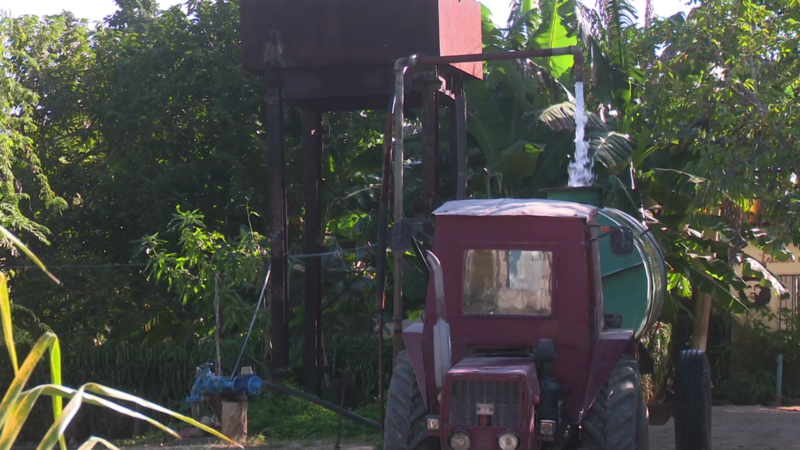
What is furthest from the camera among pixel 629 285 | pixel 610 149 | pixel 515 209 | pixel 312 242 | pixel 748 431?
pixel 610 149

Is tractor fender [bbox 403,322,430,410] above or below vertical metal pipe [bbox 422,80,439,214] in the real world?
below

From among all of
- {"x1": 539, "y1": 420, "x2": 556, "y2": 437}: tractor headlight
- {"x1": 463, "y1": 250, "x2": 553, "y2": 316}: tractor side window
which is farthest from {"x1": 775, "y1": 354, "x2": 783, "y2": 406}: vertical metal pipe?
{"x1": 539, "y1": 420, "x2": 556, "y2": 437}: tractor headlight

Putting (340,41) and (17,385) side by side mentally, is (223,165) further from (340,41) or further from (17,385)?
(17,385)

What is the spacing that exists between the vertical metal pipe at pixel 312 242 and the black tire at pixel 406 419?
6303 mm

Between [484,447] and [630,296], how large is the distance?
12.6 ft

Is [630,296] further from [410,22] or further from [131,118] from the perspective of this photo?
[131,118]

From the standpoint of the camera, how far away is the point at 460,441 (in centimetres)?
559

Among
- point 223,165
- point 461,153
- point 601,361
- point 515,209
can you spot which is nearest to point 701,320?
point 461,153

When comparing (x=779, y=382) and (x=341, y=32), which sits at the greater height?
(x=341, y=32)

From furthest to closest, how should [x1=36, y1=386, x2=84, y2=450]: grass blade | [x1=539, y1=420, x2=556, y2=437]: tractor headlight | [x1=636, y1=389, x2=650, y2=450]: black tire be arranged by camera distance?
[x1=636, y1=389, x2=650, y2=450]: black tire < [x1=539, y1=420, x2=556, y2=437]: tractor headlight < [x1=36, y1=386, x2=84, y2=450]: grass blade

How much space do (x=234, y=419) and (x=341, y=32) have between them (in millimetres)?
4821

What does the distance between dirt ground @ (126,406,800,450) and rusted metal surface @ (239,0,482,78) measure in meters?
4.58

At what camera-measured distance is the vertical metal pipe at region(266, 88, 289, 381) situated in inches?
457

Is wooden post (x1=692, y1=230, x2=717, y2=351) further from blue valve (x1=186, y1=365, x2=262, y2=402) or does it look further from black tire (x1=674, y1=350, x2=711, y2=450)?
blue valve (x1=186, y1=365, x2=262, y2=402)
